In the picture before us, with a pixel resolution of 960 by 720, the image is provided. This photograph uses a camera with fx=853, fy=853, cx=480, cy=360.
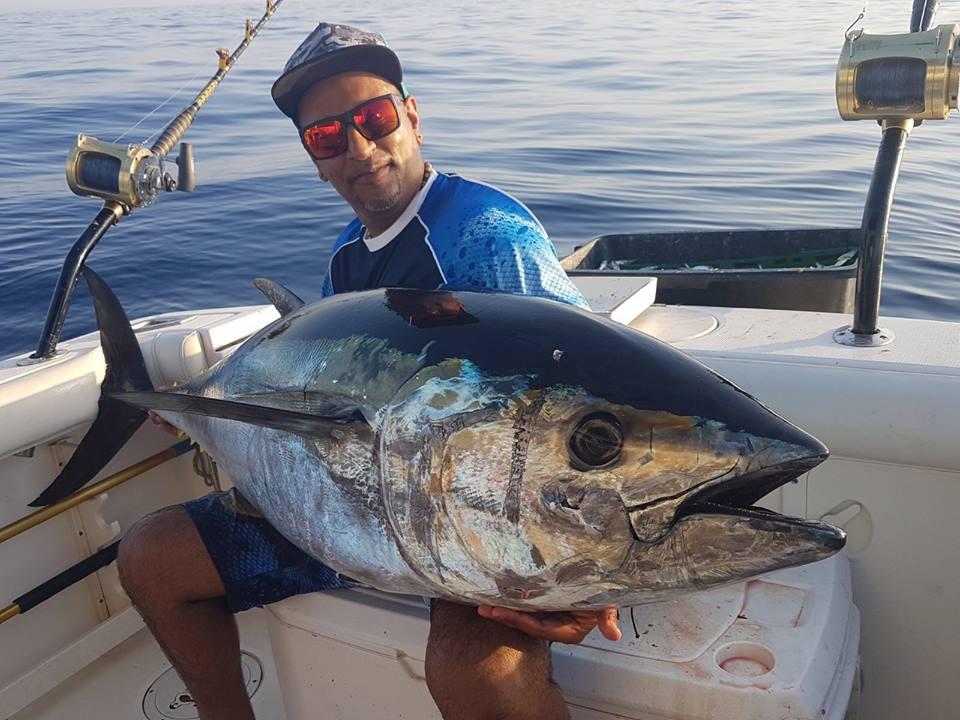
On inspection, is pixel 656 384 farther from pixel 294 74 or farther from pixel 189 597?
pixel 294 74

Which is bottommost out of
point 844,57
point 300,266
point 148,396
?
point 300,266

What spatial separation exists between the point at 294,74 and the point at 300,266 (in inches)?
221

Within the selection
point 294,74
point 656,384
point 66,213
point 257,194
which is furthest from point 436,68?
point 656,384

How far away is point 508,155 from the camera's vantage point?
11.3 m

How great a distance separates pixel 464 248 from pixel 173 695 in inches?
69.1

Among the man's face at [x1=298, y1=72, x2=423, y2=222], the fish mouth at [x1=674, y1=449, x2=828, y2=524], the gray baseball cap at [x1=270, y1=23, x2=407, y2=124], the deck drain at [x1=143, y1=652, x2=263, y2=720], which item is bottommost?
the deck drain at [x1=143, y1=652, x2=263, y2=720]

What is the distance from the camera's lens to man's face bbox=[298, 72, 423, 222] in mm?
2205

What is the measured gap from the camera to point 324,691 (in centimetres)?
201

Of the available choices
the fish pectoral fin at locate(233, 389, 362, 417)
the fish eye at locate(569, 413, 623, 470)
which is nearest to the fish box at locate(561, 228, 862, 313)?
the fish pectoral fin at locate(233, 389, 362, 417)

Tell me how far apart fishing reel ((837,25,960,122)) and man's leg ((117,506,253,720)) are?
6.49 feet

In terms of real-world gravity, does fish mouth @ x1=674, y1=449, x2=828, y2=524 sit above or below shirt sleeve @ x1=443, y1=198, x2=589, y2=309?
below

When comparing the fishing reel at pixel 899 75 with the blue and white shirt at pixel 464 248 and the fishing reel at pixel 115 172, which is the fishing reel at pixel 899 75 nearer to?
the blue and white shirt at pixel 464 248

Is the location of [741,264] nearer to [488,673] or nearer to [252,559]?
[252,559]

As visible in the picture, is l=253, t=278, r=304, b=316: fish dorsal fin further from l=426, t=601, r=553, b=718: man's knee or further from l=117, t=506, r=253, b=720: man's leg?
l=426, t=601, r=553, b=718: man's knee
